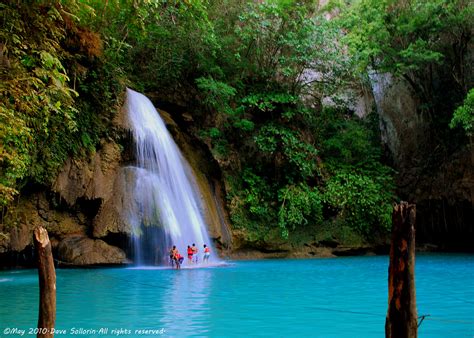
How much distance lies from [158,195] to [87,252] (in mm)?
3184

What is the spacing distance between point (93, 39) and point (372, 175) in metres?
13.7

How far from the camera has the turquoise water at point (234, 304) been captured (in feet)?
20.1

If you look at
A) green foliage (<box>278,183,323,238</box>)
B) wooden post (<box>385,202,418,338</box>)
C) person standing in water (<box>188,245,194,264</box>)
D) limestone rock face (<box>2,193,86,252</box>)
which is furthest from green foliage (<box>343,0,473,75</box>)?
wooden post (<box>385,202,418,338</box>)

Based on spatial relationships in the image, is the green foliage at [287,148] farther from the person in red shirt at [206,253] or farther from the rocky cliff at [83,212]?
the rocky cliff at [83,212]

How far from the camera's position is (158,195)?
16484mm

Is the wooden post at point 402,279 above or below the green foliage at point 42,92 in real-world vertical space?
below

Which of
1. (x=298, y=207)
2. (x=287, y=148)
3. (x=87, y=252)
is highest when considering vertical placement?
(x=287, y=148)

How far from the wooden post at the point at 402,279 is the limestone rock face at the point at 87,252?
12033 millimetres

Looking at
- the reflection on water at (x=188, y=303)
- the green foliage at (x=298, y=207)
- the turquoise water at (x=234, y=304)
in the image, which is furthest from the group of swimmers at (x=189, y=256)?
the green foliage at (x=298, y=207)

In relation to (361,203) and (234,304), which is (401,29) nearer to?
(361,203)

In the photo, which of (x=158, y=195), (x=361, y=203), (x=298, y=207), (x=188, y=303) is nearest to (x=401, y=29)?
(x=361, y=203)

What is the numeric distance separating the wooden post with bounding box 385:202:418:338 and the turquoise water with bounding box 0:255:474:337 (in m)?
2.43

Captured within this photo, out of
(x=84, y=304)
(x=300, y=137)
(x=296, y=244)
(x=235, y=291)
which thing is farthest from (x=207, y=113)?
(x=84, y=304)

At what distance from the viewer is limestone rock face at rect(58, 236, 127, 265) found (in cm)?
1420
